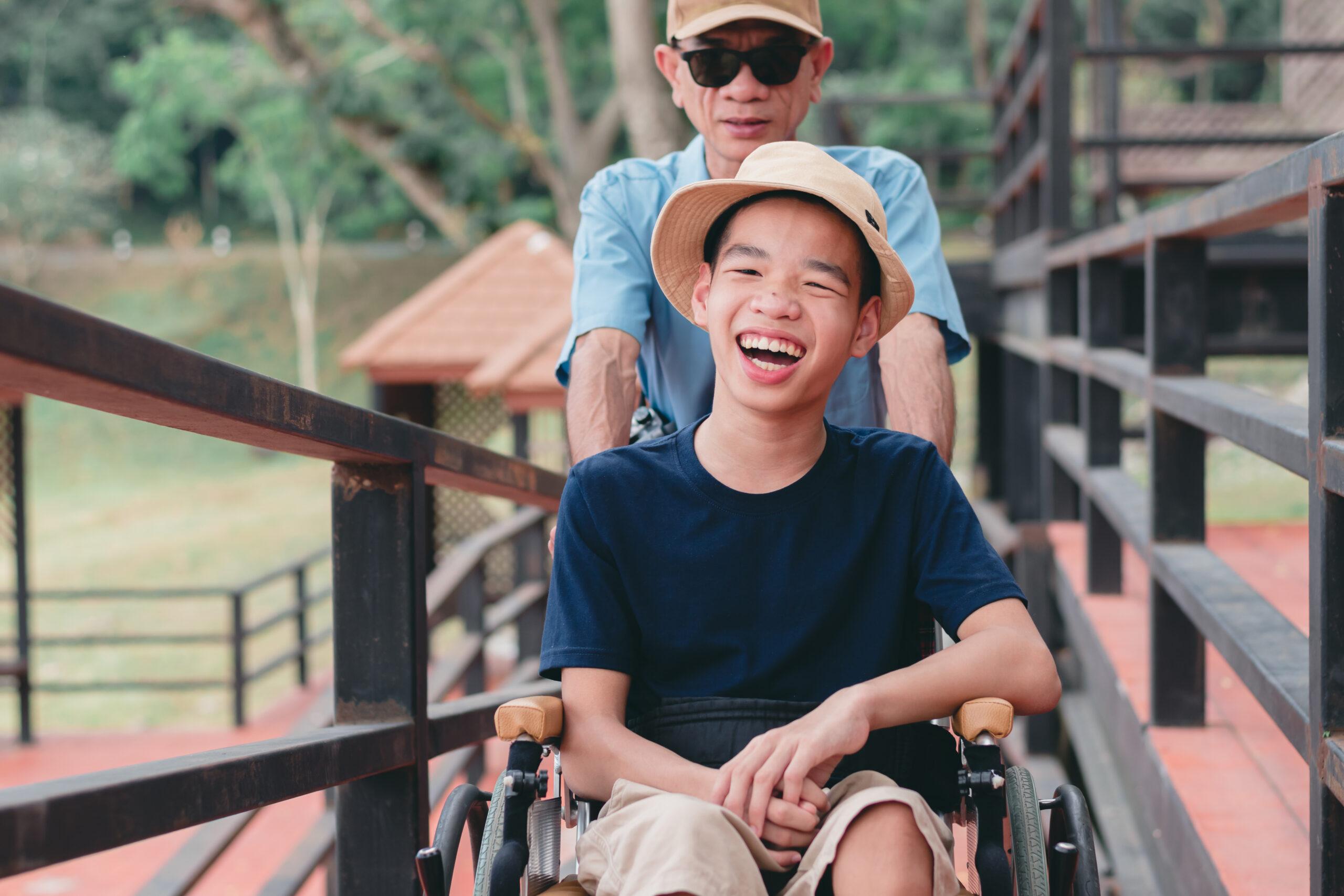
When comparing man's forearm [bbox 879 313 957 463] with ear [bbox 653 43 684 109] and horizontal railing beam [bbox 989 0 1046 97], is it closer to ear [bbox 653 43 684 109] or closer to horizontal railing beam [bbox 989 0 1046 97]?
ear [bbox 653 43 684 109]

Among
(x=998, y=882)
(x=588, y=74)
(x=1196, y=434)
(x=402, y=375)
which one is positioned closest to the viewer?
(x=998, y=882)

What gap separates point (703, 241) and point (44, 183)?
114 feet

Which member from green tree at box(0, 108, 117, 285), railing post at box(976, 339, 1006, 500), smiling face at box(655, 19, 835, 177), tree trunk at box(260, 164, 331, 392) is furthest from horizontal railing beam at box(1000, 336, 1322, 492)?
green tree at box(0, 108, 117, 285)

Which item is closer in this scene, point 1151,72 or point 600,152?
point 600,152

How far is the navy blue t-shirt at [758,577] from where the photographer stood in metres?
1.80

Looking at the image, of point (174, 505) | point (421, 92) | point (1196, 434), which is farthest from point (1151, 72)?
point (1196, 434)

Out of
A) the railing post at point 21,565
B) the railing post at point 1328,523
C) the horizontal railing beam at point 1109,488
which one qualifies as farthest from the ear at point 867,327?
the railing post at point 21,565

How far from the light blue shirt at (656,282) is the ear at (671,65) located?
11 centimetres

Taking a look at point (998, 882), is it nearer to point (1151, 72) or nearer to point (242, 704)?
point (242, 704)

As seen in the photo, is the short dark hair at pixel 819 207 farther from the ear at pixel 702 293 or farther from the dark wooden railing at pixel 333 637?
the dark wooden railing at pixel 333 637

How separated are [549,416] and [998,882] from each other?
1733 cm

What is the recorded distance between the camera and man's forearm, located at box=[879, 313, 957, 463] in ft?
7.72

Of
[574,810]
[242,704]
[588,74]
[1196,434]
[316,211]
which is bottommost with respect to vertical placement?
[242,704]

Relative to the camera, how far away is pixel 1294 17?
445 inches
